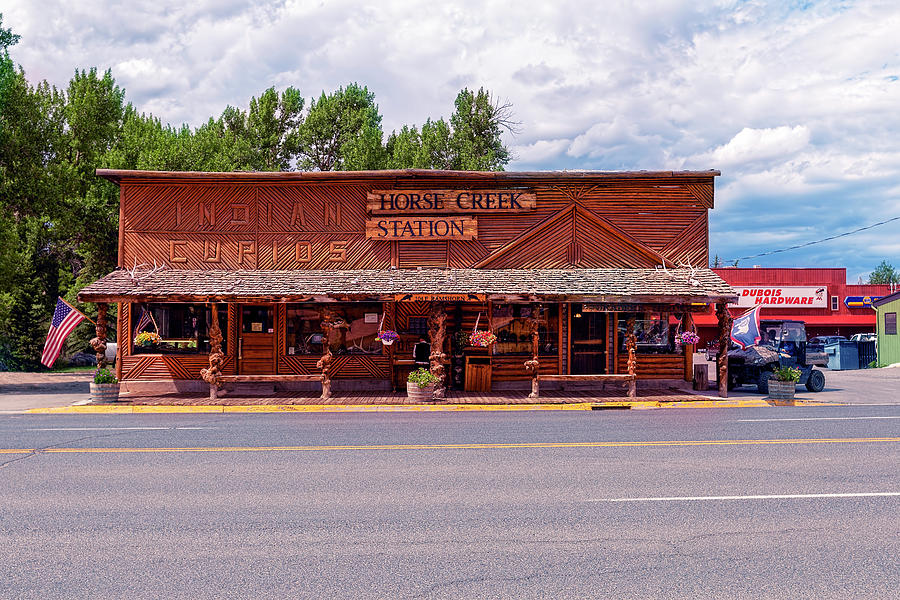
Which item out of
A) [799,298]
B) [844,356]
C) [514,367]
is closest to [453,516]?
[514,367]

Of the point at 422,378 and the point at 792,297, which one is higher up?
the point at 792,297

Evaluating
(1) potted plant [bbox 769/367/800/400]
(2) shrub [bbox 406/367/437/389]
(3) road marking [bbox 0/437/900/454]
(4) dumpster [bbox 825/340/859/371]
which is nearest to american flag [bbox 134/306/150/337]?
(2) shrub [bbox 406/367/437/389]

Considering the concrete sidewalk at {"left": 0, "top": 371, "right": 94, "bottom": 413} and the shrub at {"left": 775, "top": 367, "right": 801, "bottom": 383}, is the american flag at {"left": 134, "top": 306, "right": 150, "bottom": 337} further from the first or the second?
the shrub at {"left": 775, "top": 367, "right": 801, "bottom": 383}

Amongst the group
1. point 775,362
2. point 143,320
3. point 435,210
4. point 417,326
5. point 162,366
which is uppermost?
point 435,210

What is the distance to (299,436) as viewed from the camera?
459 inches

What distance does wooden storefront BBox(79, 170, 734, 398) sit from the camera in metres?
19.7

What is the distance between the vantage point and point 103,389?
17156 millimetres

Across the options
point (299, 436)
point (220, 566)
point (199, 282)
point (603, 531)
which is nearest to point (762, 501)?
point (603, 531)

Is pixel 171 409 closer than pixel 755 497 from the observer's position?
No

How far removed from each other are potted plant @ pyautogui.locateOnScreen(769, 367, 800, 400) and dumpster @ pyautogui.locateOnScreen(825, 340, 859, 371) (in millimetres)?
21109

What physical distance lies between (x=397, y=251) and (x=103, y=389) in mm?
8488

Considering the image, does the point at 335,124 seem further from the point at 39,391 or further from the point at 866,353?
the point at 866,353

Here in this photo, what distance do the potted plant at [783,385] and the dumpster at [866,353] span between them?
2204cm

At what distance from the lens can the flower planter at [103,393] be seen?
17125mm
